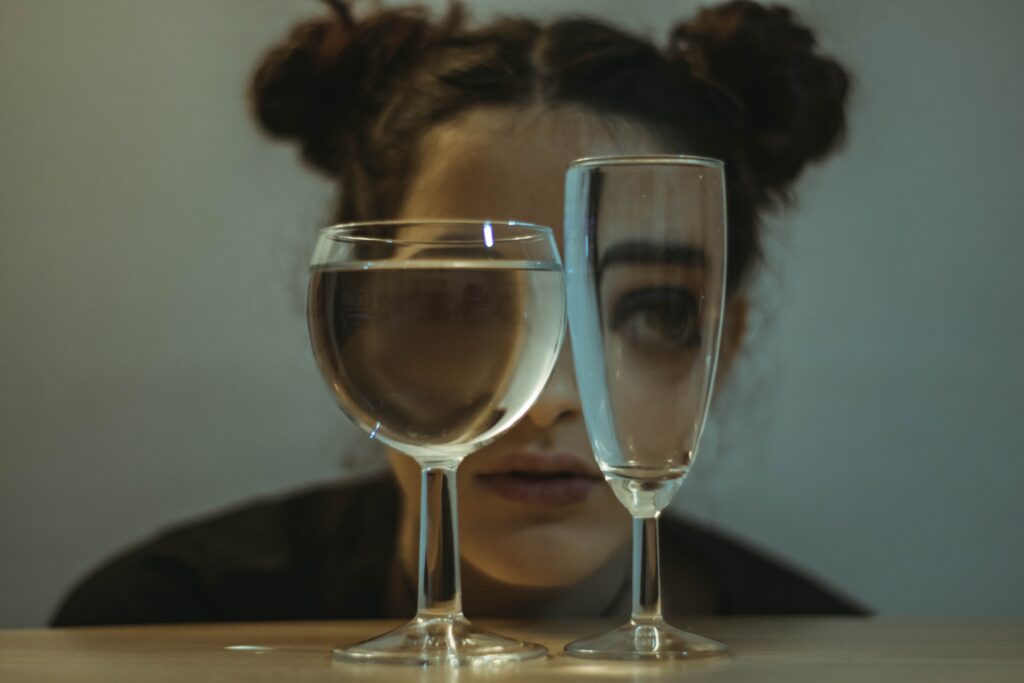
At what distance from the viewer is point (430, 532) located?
0.63 metres

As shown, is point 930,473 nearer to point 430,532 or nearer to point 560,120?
point 560,120

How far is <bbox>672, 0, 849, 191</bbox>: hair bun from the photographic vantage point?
3.62 feet

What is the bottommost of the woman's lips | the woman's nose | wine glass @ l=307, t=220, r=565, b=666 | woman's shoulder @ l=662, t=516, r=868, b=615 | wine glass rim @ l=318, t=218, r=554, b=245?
woman's shoulder @ l=662, t=516, r=868, b=615

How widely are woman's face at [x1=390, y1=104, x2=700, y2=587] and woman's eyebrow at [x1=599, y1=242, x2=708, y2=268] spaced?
16.7 inches

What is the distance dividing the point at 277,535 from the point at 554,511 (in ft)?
0.81

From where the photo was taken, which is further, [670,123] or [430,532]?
[670,123]

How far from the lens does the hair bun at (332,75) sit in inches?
43.4

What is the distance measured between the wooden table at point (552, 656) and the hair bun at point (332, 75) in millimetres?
441

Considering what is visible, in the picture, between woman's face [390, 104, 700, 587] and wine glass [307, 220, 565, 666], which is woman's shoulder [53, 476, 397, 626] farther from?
wine glass [307, 220, 565, 666]

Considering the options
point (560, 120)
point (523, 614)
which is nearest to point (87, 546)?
point (523, 614)

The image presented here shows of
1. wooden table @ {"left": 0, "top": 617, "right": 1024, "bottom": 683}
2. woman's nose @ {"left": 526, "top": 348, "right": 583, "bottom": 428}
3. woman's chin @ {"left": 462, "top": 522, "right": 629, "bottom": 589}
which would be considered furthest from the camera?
woman's chin @ {"left": 462, "top": 522, "right": 629, "bottom": 589}

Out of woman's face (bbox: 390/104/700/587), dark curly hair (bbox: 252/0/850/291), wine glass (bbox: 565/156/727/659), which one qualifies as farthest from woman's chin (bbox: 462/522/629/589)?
wine glass (bbox: 565/156/727/659)

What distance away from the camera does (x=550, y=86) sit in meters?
1.09

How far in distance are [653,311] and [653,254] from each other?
0.03 m
